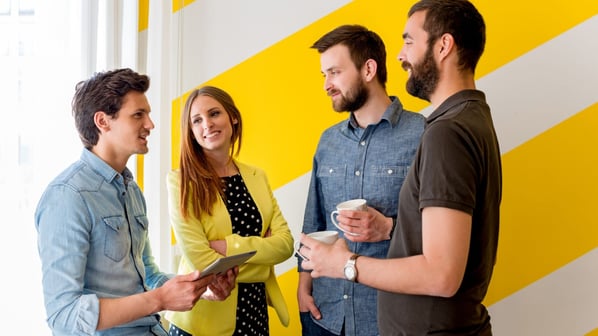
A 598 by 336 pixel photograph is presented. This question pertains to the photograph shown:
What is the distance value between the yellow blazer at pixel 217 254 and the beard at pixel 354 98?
44 cm

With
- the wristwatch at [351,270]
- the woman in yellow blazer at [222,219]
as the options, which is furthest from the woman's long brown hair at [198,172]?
the wristwatch at [351,270]

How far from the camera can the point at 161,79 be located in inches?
110

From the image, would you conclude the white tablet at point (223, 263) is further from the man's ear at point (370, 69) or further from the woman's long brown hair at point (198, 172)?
the man's ear at point (370, 69)

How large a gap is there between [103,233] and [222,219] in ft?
1.72

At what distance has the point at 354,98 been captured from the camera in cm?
221

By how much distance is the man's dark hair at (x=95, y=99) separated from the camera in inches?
69.5

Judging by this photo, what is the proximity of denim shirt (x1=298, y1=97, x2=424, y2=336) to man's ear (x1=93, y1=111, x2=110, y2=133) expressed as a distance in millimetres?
850

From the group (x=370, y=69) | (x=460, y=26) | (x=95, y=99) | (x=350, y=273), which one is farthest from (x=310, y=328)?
(x=460, y=26)

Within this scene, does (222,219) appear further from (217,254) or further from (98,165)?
(98,165)

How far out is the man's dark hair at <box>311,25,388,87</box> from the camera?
2242 millimetres

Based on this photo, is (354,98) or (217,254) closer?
(217,254)

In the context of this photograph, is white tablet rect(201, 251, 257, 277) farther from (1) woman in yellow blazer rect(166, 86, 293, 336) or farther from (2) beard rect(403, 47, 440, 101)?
(2) beard rect(403, 47, 440, 101)

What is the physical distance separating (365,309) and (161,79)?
56.6 inches

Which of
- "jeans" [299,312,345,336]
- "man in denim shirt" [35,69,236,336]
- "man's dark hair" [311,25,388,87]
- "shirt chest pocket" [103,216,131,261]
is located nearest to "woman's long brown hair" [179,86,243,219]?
"man in denim shirt" [35,69,236,336]
